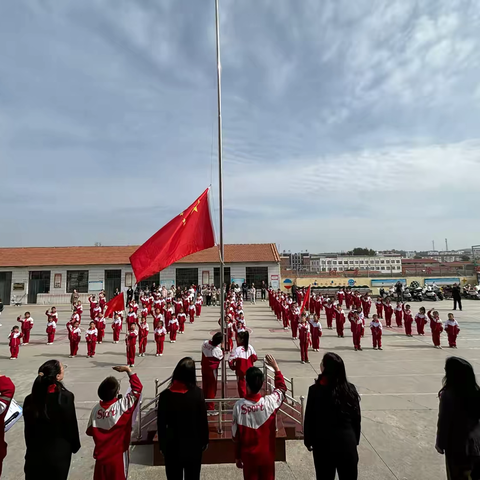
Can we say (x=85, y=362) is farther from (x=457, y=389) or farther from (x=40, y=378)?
(x=457, y=389)

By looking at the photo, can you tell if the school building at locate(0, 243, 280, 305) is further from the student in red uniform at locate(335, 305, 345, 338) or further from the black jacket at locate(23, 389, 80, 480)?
the black jacket at locate(23, 389, 80, 480)

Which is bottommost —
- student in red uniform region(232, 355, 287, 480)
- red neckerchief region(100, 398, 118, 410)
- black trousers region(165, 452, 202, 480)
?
black trousers region(165, 452, 202, 480)

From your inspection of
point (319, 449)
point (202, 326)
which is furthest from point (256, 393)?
point (202, 326)

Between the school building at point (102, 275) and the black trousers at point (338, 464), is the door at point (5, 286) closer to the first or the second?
the school building at point (102, 275)

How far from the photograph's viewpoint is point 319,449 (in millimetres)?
2998

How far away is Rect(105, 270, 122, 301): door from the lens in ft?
103

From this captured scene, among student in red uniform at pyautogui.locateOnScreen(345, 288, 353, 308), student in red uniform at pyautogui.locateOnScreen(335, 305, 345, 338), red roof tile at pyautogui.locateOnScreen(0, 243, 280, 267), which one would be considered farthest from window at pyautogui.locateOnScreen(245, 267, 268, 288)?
student in red uniform at pyautogui.locateOnScreen(335, 305, 345, 338)

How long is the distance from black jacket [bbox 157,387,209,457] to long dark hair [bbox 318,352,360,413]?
3.88 feet

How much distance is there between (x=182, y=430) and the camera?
3.03 meters

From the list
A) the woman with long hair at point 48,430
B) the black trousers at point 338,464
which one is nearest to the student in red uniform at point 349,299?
the black trousers at point 338,464

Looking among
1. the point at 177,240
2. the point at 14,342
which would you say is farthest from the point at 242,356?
the point at 14,342

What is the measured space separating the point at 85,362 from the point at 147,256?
6.53 metres

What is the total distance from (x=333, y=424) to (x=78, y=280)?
107 feet

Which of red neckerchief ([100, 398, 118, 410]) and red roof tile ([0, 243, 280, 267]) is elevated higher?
red roof tile ([0, 243, 280, 267])
